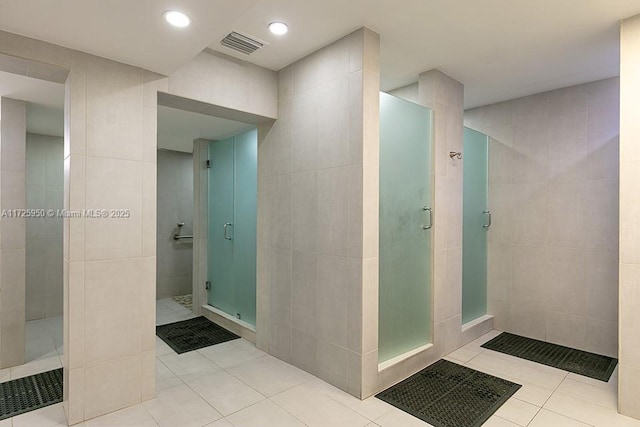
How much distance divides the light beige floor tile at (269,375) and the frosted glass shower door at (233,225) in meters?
0.77

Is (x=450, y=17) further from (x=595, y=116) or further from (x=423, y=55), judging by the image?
(x=595, y=116)

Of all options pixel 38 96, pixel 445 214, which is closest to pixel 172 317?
pixel 38 96

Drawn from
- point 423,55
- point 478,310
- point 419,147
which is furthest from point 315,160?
point 478,310

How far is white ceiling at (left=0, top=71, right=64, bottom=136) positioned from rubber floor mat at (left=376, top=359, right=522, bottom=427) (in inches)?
138

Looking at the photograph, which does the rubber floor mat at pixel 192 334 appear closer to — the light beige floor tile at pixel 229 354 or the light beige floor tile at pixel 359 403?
the light beige floor tile at pixel 229 354

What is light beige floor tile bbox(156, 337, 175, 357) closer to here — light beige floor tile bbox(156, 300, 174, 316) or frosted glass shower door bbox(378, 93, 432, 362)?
light beige floor tile bbox(156, 300, 174, 316)

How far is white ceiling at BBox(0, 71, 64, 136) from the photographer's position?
106 inches

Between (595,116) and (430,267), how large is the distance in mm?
2109

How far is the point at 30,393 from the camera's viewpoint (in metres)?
2.45

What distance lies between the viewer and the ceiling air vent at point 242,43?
2.44 metres

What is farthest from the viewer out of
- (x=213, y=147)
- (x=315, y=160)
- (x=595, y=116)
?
(x=213, y=147)

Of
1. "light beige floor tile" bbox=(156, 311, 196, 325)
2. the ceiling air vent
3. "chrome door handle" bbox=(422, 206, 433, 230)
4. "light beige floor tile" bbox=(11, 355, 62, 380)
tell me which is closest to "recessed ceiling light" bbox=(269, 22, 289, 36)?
the ceiling air vent

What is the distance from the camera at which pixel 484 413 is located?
7.30 ft

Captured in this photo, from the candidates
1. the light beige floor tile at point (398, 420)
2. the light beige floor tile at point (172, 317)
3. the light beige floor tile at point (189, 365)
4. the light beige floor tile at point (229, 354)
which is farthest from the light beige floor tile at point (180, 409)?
the light beige floor tile at point (172, 317)
